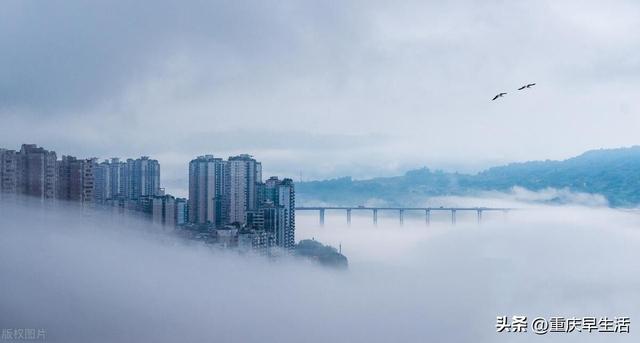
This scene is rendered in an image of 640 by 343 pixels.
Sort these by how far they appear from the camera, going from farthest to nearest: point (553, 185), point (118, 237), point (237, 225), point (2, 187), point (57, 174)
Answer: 1. point (553, 185)
2. point (237, 225)
3. point (118, 237)
4. point (57, 174)
5. point (2, 187)

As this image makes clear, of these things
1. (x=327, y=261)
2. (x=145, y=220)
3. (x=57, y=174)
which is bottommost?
(x=327, y=261)

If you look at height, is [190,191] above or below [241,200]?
above

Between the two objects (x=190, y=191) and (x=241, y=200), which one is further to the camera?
(x=241, y=200)

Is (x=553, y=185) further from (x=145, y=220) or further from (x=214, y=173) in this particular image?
(x=145, y=220)

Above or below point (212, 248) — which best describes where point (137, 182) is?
above

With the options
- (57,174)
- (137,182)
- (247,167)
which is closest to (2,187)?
(57,174)

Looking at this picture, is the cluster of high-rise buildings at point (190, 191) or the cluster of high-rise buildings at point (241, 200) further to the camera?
the cluster of high-rise buildings at point (241, 200)

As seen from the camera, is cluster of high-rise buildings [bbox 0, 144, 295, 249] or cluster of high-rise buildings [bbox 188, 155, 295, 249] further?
cluster of high-rise buildings [bbox 188, 155, 295, 249]

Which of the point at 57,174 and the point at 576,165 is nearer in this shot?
the point at 57,174
